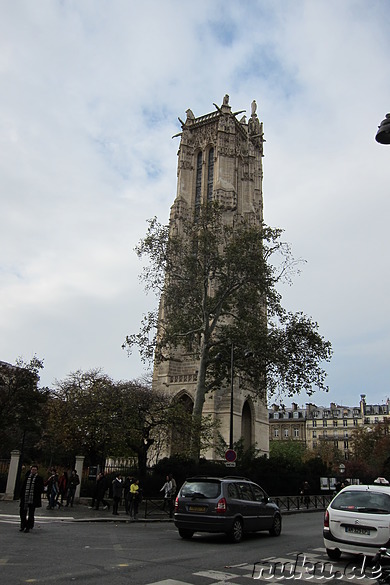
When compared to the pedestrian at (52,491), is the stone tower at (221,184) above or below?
above

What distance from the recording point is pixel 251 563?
8.12m

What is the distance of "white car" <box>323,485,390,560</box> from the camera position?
8141 millimetres

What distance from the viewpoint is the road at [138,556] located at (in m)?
6.62

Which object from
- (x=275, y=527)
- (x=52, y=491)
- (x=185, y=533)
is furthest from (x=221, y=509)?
(x=52, y=491)

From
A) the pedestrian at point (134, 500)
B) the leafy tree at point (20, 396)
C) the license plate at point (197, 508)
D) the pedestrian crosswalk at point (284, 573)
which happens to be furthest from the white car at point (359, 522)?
the leafy tree at point (20, 396)

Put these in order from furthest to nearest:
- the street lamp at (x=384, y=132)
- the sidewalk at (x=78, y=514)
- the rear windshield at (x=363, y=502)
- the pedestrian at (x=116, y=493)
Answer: the pedestrian at (x=116, y=493), the sidewalk at (x=78, y=514), the rear windshield at (x=363, y=502), the street lamp at (x=384, y=132)

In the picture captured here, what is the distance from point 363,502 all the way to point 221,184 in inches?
1551

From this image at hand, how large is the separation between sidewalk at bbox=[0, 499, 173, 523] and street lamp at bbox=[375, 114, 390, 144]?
43.4ft

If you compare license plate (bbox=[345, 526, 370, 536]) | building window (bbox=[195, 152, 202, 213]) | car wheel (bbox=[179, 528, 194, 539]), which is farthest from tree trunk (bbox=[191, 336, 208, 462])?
building window (bbox=[195, 152, 202, 213])

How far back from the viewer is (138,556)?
27.8 feet

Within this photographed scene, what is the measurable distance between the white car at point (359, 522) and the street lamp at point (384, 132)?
5939 millimetres

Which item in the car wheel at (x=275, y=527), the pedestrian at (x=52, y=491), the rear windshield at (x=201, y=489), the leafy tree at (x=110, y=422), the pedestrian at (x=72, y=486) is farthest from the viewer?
the leafy tree at (x=110, y=422)

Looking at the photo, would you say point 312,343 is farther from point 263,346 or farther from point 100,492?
point 100,492

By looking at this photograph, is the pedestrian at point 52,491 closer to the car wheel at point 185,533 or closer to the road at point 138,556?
the road at point 138,556
